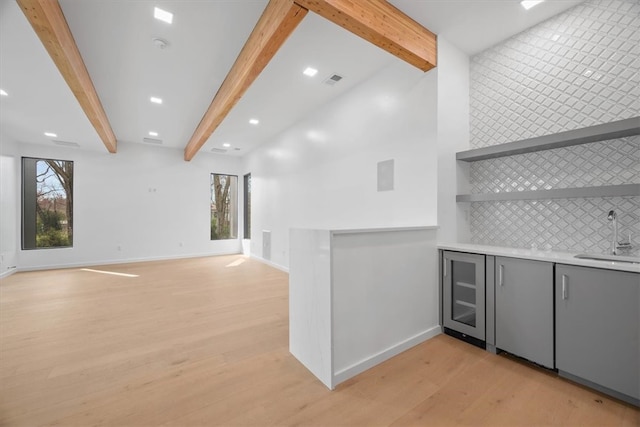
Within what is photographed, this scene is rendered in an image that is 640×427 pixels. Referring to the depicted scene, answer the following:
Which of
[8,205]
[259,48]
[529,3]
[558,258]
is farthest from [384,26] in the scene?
[8,205]

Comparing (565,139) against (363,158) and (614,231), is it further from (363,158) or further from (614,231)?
(363,158)

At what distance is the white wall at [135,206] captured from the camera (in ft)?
21.5

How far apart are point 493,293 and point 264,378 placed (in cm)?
207

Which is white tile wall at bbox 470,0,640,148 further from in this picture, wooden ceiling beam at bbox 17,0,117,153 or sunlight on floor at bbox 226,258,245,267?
sunlight on floor at bbox 226,258,245,267

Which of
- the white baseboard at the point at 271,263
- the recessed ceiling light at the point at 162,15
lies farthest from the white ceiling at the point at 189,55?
the white baseboard at the point at 271,263

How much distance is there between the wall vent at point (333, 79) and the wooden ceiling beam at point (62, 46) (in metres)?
2.83

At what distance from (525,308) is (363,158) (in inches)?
100

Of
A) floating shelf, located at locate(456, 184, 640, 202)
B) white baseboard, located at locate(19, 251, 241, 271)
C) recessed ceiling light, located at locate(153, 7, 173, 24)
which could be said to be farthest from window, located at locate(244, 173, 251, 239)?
floating shelf, located at locate(456, 184, 640, 202)

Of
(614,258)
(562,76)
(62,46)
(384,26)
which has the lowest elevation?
(614,258)

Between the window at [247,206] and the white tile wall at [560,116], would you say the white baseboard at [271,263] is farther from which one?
the white tile wall at [560,116]

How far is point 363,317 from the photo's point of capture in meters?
2.13

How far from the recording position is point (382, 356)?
2.24 m

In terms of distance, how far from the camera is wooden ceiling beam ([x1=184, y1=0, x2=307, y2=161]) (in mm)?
2232

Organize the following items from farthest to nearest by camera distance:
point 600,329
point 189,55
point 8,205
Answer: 1. point 8,205
2. point 189,55
3. point 600,329
